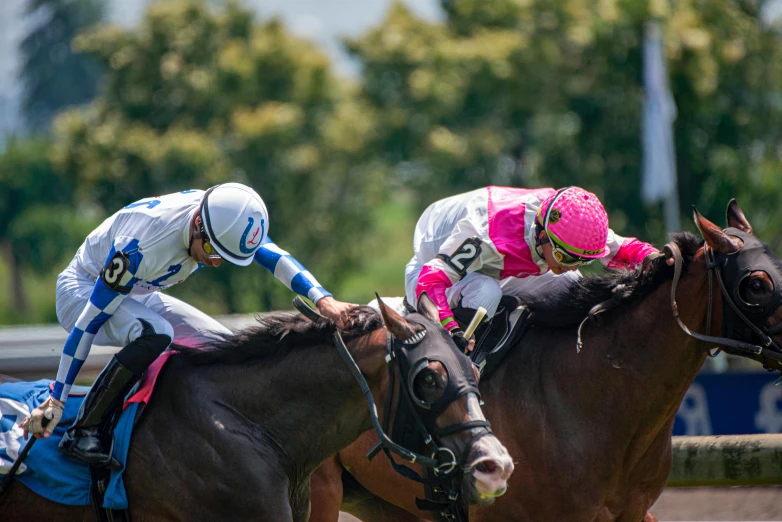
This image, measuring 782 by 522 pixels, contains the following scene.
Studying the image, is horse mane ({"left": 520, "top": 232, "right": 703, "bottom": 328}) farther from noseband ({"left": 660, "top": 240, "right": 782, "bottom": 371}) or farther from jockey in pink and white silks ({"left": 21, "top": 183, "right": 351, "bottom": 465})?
jockey in pink and white silks ({"left": 21, "top": 183, "right": 351, "bottom": 465})

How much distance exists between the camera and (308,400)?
165 inches

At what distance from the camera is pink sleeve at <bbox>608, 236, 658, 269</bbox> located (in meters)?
5.54

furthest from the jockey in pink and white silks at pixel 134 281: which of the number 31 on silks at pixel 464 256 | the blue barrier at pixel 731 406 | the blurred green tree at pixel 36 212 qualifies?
the blurred green tree at pixel 36 212

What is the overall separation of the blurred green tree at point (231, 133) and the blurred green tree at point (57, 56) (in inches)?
1833

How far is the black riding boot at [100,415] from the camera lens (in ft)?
13.7

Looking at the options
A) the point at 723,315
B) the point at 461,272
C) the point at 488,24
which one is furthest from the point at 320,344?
the point at 488,24

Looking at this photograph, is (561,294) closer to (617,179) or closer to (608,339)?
(608,339)

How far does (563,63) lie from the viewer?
20.0m

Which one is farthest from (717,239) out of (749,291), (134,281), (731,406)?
(731,406)

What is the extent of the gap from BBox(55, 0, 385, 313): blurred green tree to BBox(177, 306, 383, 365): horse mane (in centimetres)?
1704

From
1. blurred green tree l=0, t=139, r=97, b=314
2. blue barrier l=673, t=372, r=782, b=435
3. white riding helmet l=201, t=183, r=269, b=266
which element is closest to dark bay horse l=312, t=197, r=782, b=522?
white riding helmet l=201, t=183, r=269, b=266

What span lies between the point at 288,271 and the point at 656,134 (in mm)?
12119

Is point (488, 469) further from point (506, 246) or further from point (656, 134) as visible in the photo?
point (656, 134)

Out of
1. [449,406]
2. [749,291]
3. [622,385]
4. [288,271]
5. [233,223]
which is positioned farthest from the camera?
[622,385]
